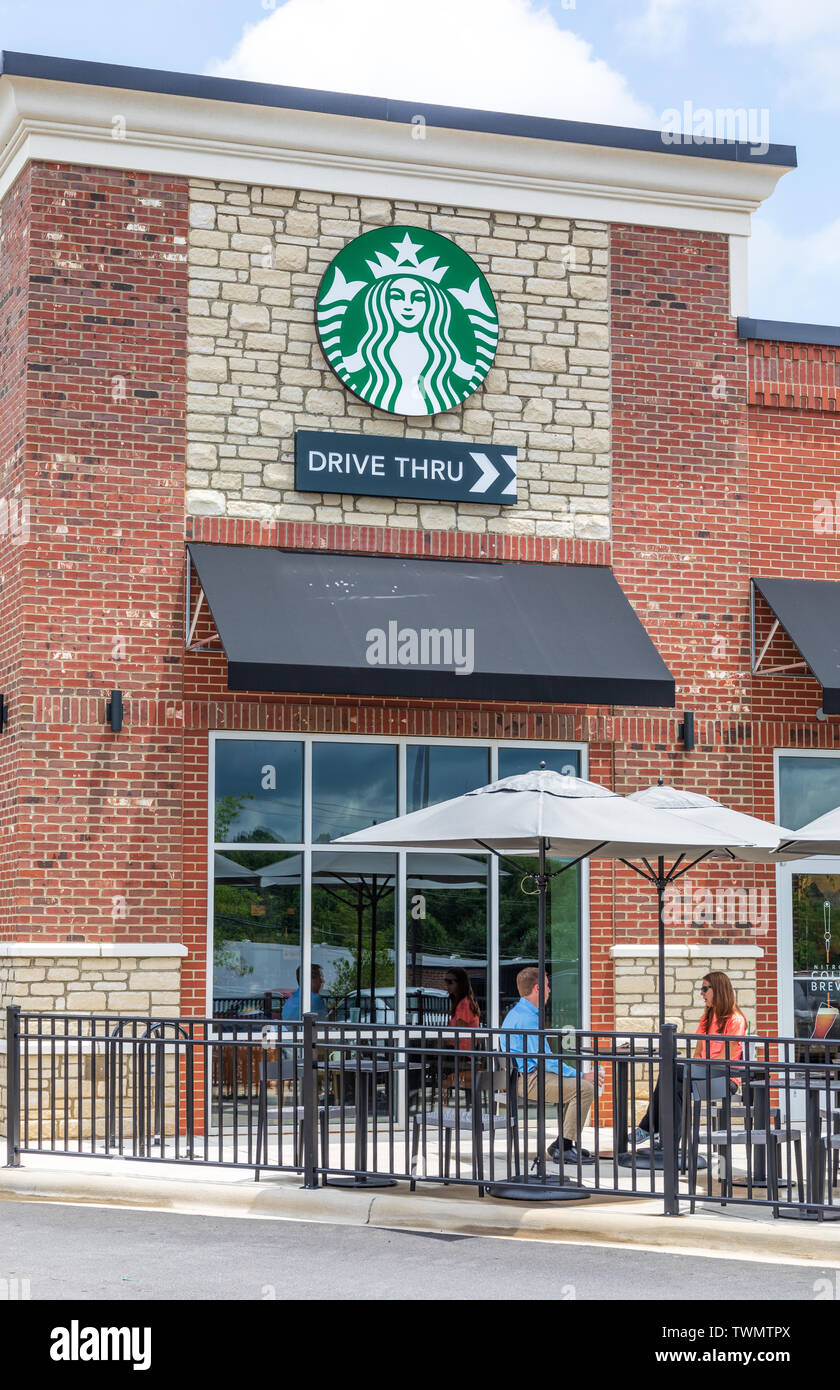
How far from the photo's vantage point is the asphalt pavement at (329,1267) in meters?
8.35

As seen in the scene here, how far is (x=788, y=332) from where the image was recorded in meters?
17.0

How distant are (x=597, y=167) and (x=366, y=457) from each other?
366 centimetres

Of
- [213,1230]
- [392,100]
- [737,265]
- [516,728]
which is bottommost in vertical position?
[213,1230]

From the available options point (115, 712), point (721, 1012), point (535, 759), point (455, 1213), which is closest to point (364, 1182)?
point (455, 1213)

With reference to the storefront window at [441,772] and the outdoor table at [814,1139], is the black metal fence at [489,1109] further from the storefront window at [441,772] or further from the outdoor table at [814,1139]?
the storefront window at [441,772]

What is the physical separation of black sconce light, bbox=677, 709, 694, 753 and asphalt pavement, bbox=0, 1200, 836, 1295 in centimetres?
684

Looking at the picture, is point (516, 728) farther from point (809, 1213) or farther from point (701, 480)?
point (809, 1213)

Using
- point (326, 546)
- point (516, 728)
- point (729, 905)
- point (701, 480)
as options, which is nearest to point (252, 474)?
point (326, 546)

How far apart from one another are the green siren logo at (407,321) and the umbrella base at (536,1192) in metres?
7.42

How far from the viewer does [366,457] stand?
15.5 m

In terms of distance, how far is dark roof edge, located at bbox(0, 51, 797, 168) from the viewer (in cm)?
1478

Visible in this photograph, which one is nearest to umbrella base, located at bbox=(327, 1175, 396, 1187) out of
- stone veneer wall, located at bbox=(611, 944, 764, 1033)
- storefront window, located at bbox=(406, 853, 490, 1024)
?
storefront window, located at bbox=(406, 853, 490, 1024)

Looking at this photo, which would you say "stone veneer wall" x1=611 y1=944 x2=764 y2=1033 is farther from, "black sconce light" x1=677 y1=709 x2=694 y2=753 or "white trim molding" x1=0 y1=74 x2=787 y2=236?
"white trim molding" x1=0 y1=74 x2=787 y2=236

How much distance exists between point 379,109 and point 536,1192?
383 inches
